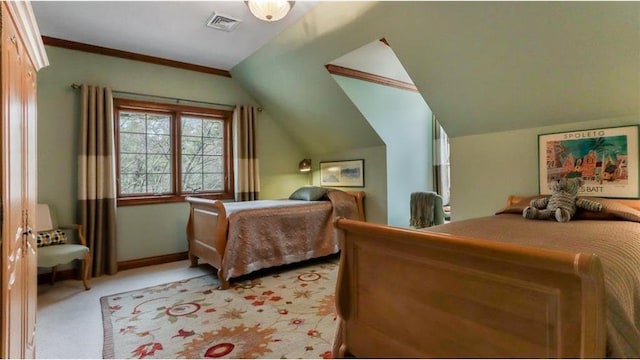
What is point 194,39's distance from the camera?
3449 millimetres

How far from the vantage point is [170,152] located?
425 cm

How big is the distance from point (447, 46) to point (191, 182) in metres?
3.49

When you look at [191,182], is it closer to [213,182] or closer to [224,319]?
[213,182]

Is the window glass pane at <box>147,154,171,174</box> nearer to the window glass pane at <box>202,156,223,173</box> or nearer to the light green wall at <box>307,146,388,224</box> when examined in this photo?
the window glass pane at <box>202,156,223,173</box>

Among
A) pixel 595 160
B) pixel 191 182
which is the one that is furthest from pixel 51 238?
pixel 595 160

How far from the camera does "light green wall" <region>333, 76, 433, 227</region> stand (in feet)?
13.1

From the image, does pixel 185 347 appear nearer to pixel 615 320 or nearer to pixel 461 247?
pixel 461 247

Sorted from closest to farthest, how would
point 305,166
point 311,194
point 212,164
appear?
1. point 311,194
2. point 212,164
3. point 305,166

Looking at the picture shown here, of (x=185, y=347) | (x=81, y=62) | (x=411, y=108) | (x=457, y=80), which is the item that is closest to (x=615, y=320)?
(x=185, y=347)

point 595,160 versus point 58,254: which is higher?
point 595,160

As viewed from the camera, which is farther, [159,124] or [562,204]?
[159,124]

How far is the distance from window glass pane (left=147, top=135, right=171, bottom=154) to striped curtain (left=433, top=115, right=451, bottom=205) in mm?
3712

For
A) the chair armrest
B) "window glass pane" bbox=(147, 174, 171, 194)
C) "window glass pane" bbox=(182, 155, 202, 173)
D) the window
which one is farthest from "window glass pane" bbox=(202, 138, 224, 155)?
the chair armrest

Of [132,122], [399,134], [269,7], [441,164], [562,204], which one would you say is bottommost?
[562,204]
